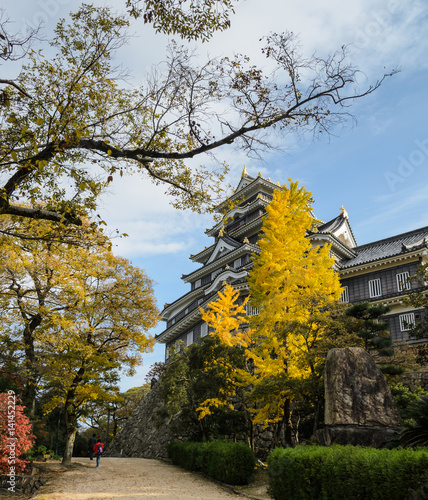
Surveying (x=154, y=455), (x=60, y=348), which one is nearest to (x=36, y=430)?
(x=60, y=348)

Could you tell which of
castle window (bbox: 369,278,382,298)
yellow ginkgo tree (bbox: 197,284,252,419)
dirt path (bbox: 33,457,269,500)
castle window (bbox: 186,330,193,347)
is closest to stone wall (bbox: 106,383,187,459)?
castle window (bbox: 186,330,193,347)

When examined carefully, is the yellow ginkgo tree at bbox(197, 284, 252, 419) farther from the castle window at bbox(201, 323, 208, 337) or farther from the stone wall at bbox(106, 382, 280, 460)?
the castle window at bbox(201, 323, 208, 337)

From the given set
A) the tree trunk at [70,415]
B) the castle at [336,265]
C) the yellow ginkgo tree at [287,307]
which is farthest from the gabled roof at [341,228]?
the tree trunk at [70,415]

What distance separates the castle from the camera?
23.7 m

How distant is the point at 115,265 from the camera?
19812 mm

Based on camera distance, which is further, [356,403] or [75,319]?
[75,319]

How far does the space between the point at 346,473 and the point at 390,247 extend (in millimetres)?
21210

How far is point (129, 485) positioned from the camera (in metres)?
14.4

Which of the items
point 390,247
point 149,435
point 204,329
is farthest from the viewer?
point 204,329

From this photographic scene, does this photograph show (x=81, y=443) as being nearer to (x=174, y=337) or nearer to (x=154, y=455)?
(x=154, y=455)

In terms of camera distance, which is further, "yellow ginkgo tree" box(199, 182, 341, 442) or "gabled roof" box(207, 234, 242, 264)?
"gabled roof" box(207, 234, 242, 264)

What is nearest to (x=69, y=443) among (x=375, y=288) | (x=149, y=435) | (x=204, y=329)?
(x=149, y=435)

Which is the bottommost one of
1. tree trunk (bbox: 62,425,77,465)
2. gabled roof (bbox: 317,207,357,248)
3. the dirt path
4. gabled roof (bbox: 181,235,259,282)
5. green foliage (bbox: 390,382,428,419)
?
the dirt path

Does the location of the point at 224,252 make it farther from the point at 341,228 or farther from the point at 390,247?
the point at 390,247
